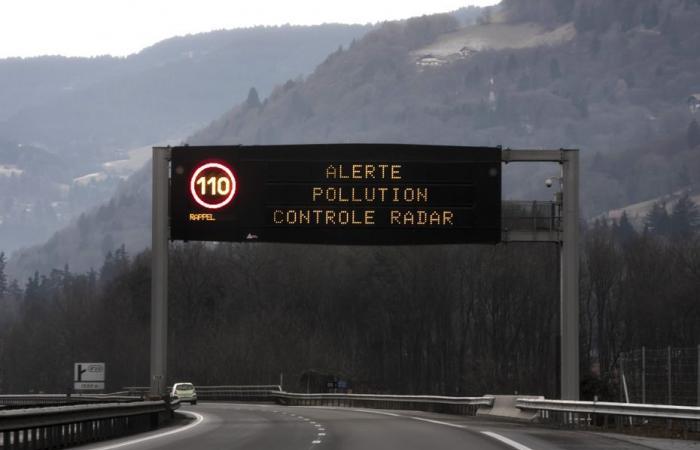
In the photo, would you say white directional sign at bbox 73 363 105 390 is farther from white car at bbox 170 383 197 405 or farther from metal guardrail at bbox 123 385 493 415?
white car at bbox 170 383 197 405

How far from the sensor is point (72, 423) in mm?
30078

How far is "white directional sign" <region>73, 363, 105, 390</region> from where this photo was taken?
216ft

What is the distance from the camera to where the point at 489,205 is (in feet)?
146

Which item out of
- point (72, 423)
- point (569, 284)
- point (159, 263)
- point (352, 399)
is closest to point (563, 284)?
point (569, 284)

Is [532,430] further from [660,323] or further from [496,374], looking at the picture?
[660,323]

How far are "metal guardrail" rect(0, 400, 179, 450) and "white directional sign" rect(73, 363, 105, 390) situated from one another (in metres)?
26.0

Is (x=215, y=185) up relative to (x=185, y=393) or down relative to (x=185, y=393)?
up

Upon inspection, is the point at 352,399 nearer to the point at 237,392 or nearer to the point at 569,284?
the point at 237,392

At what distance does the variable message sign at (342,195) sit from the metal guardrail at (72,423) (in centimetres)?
636

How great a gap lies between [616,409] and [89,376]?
116 ft

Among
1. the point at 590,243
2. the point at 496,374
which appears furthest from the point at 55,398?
the point at 590,243

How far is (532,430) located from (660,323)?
109 m

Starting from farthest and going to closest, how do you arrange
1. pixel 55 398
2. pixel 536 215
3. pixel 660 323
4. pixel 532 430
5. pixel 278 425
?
1. pixel 660 323
2. pixel 55 398
3. pixel 536 215
4. pixel 278 425
5. pixel 532 430

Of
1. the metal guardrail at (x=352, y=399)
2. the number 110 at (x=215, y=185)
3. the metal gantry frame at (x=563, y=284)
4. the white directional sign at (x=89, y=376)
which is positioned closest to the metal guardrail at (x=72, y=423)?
the metal gantry frame at (x=563, y=284)
